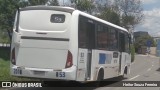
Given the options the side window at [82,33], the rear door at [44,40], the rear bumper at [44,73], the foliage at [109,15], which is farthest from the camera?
the foliage at [109,15]

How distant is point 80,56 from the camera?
14258mm

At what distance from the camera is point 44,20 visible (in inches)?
559

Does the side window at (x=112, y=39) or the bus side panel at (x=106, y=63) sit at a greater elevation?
the side window at (x=112, y=39)

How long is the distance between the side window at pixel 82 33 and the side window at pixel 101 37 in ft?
5.25

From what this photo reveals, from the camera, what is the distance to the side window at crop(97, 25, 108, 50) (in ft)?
54.1

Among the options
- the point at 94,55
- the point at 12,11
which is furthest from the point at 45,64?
the point at 12,11

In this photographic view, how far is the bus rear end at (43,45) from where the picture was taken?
13.8m

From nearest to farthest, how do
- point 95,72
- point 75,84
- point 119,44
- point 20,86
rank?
point 20,86
point 95,72
point 75,84
point 119,44

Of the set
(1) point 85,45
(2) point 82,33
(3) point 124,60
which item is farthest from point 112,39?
(2) point 82,33

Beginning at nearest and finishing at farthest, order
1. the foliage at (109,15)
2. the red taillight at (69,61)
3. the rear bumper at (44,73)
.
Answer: the rear bumper at (44,73) < the red taillight at (69,61) < the foliage at (109,15)

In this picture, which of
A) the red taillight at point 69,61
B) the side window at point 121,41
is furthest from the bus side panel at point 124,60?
the red taillight at point 69,61

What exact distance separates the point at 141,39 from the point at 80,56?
105m

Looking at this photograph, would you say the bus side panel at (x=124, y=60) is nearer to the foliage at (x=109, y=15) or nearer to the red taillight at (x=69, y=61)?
the red taillight at (x=69, y=61)

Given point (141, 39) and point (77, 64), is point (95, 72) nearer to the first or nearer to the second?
point (77, 64)
